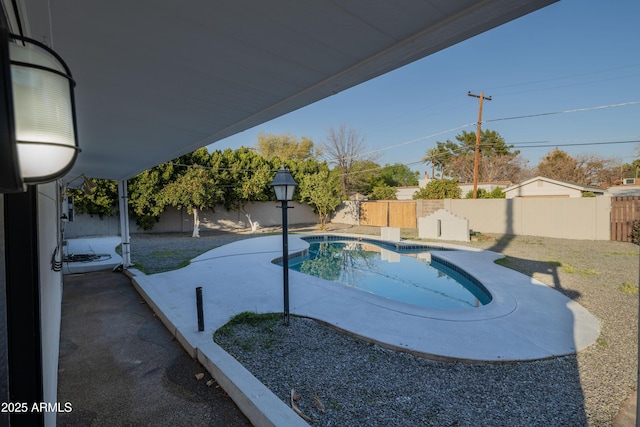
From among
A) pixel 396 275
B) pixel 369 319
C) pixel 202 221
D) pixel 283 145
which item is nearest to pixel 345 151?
pixel 283 145

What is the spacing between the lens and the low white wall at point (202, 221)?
Result: 1391 centimetres

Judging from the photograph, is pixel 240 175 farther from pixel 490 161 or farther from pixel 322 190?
pixel 490 161

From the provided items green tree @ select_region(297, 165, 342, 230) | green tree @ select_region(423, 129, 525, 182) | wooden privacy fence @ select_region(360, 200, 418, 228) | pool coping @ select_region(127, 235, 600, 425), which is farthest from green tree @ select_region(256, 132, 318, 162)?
pool coping @ select_region(127, 235, 600, 425)

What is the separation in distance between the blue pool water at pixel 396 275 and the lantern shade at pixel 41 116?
5970mm

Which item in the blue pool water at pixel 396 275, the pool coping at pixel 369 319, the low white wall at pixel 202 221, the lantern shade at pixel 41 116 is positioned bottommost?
the blue pool water at pixel 396 275

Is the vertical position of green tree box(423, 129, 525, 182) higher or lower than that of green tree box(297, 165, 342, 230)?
higher

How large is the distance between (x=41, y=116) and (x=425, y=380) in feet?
→ 10.5

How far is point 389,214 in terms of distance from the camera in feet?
61.9

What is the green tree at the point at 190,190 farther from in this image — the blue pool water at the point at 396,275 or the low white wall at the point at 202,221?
the blue pool water at the point at 396,275

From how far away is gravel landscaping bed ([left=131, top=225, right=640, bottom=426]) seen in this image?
7.75ft

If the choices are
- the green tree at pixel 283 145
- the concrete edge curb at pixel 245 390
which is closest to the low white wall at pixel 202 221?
the concrete edge curb at pixel 245 390

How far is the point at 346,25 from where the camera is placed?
1.46m

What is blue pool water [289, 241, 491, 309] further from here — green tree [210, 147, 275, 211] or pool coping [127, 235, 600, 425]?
green tree [210, 147, 275, 211]

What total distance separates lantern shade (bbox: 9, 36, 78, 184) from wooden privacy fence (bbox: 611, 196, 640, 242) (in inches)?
603
